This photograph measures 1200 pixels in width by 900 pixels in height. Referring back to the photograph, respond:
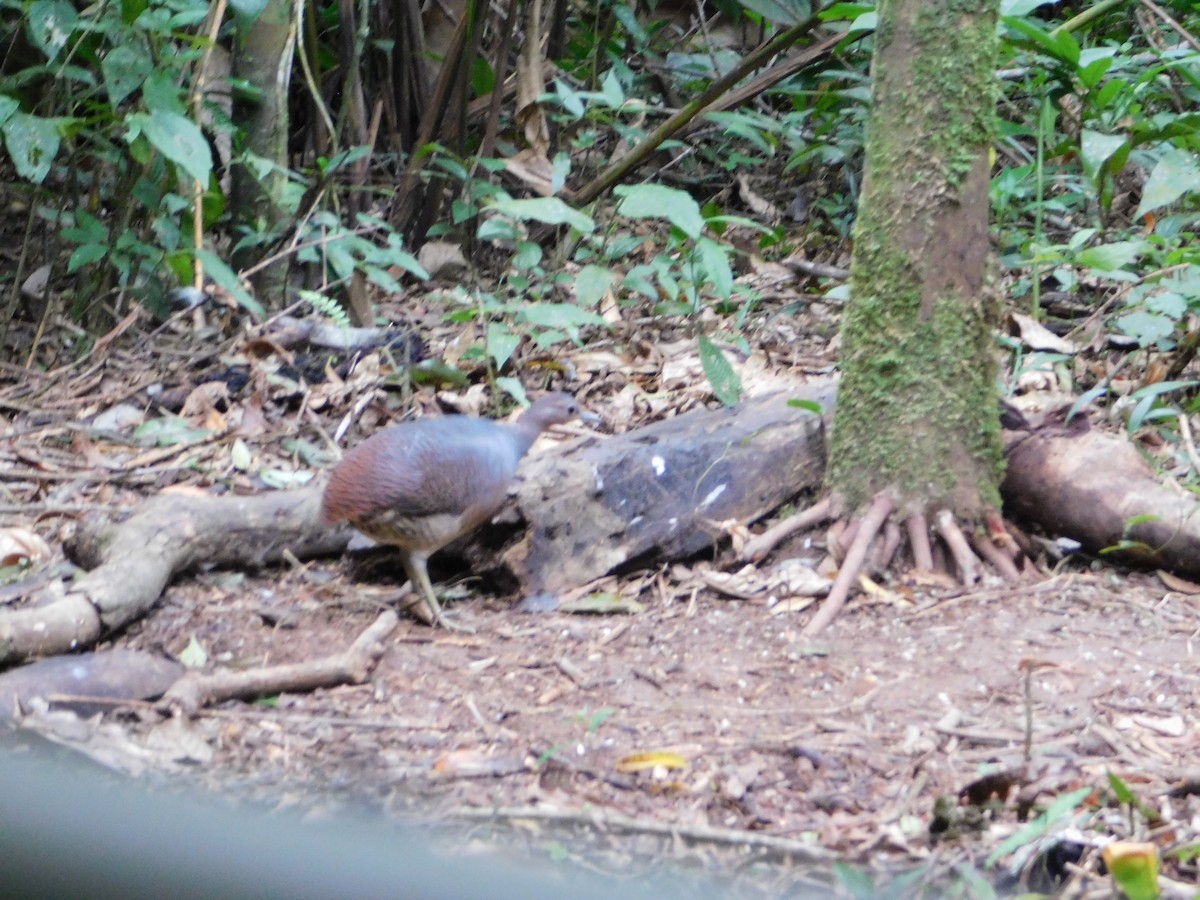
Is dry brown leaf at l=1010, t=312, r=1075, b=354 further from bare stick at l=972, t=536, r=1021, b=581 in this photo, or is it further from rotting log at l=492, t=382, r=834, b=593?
bare stick at l=972, t=536, r=1021, b=581

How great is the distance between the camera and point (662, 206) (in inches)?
153

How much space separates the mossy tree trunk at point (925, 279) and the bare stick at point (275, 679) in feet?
5.45

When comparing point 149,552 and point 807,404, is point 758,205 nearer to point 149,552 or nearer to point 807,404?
point 807,404

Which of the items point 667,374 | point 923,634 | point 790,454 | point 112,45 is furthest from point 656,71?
point 923,634

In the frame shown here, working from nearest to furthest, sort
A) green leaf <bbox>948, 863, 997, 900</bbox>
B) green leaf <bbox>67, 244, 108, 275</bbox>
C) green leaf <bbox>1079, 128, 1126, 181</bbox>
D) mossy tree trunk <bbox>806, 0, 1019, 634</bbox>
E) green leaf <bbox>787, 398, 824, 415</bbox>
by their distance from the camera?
1. green leaf <bbox>948, 863, 997, 900</bbox>
2. mossy tree trunk <bbox>806, 0, 1019, 634</bbox>
3. green leaf <bbox>787, 398, 824, 415</bbox>
4. green leaf <bbox>1079, 128, 1126, 181</bbox>
5. green leaf <bbox>67, 244, 108, 275</bbox>

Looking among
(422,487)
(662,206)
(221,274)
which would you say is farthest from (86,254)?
(662,206)

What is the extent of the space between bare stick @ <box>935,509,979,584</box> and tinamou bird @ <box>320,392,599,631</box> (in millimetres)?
1403

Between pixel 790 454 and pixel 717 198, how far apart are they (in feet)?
13.0

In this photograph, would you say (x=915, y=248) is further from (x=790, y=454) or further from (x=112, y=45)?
(x=112, y=45)

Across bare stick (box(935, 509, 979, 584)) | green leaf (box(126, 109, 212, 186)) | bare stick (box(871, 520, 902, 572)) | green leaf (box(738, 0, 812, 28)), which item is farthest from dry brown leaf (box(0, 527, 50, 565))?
green leaf (box(738, 0, 812, 28))

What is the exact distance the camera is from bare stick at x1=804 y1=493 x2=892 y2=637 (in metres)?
→ 3.52

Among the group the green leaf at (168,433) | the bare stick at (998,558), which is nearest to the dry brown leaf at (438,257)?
the green leaf at (168,433)

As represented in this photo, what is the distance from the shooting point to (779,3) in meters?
6.78

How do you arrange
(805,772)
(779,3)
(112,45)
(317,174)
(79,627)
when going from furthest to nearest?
(779,3) < (317,174) < (112,45) < (79,627) < (805,772)
